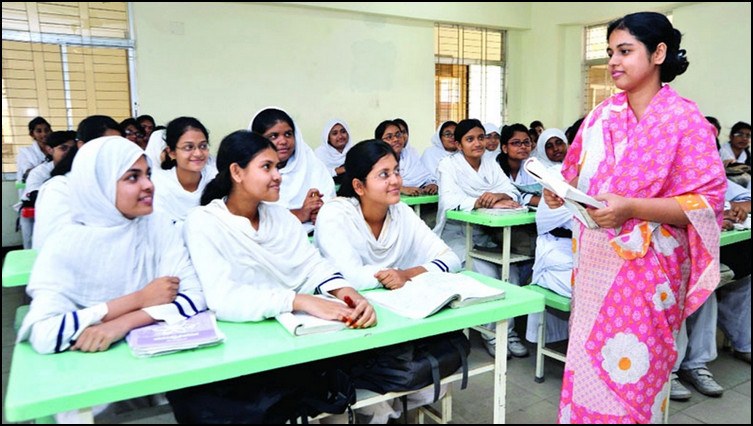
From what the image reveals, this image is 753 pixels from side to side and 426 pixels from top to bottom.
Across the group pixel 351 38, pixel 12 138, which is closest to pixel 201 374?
pixel 12 138

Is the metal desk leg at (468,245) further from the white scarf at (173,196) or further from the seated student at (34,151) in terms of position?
the seated student at (34,151)

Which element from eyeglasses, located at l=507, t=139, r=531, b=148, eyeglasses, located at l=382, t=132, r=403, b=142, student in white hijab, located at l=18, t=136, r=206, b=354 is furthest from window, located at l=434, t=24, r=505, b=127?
student in white hijab, located at l=18, t=136, r=206, b=354

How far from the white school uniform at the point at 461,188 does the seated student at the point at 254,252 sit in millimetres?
1684

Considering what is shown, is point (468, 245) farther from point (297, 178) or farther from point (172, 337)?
point (172, 337)

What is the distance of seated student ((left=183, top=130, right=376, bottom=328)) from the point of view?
1.51 m

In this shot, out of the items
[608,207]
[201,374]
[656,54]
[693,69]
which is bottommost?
[201,374]

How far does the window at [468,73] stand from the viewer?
819 cm

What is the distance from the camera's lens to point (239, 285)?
1.57m

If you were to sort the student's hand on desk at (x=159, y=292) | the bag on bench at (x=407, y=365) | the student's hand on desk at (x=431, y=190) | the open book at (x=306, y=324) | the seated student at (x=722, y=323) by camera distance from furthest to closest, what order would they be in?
the student's hand on desk at (x=431, y=190) → the seated student at (x=722, y=323) → the bag on bench at (x=407, y=365) → the student's hand on desk at (x=159, y=292) → the open book at (x=306, y=324)

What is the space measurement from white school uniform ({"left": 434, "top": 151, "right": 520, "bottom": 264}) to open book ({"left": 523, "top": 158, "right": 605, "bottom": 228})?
161 centimetres

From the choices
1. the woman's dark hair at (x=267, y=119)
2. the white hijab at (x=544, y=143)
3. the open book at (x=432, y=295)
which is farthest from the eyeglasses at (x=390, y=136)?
the open book at (x=432, y=295)

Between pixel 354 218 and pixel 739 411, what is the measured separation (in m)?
2.00

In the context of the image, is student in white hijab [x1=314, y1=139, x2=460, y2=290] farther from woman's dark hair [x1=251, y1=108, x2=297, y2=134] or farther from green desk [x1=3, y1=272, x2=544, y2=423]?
woman's dark hair [x1=251, y1=108, x2=297, y2=134]

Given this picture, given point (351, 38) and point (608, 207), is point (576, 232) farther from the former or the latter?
point (351, 38)
